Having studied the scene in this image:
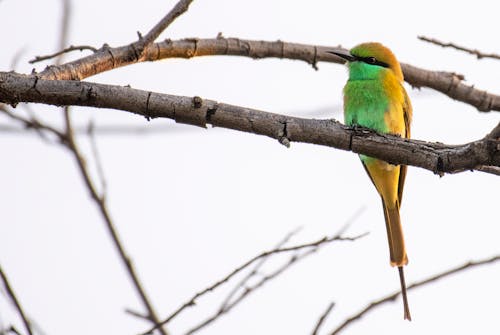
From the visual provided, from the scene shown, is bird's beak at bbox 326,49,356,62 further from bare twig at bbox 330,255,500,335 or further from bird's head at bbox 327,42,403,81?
bare twig at bbox 330,255,500,335

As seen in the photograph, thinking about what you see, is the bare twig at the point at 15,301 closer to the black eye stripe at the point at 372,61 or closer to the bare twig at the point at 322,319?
the bare twig at the point at 322,319

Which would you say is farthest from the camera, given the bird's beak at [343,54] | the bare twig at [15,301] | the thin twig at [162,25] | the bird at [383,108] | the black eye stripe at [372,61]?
the black eye stripe at [372,61]

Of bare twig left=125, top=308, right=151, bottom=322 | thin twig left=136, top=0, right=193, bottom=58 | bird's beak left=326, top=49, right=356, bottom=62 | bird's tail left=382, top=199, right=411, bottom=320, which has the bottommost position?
bird's tail left=382, top=199, right=411, bottom=320

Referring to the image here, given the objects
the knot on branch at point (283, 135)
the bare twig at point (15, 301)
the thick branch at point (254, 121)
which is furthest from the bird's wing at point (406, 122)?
the bare twig at point (15, 301)

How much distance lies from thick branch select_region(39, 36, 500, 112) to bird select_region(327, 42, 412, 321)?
23 cm

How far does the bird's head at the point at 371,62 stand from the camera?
3.91 m

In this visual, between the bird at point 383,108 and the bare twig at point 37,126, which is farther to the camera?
the bird at point 383,108

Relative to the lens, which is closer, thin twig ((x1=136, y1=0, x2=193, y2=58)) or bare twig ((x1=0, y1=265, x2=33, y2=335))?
bare twig ((x1=0, y1=265, x2=33, y2=335))

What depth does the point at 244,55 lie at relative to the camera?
3111mm

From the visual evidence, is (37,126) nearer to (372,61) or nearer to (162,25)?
(162,25)

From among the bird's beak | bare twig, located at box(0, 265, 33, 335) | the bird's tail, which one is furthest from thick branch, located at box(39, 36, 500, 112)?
bare twig, located at box(0, 265, 33, 335)

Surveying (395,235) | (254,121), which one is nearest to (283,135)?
(254,121)

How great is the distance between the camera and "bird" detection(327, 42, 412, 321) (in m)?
3.69

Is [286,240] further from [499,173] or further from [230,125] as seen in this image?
[499,173]
